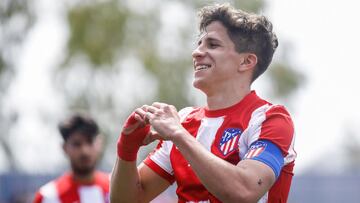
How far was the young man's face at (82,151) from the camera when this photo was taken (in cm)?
981

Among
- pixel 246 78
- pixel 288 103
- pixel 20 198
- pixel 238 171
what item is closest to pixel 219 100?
pixel 246 78

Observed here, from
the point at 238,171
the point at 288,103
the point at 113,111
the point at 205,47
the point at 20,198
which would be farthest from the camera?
the point at 288,103

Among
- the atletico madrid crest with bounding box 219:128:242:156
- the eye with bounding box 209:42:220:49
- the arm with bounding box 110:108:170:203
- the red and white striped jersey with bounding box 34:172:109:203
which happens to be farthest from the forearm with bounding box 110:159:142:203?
the red and white striped jersey with bounding box 34:172:109:203

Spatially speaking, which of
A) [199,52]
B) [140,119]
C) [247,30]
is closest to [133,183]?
[140,119]

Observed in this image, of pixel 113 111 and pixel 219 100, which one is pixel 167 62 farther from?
pixel 219 100

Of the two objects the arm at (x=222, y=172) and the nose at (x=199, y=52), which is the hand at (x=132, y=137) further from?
the nose at (x=199, y=52)

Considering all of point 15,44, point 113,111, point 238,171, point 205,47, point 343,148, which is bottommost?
point 343,148

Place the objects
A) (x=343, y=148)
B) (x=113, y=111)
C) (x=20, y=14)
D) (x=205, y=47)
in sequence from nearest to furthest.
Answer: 1. (x=205, y=47)
2. (x=20, y=14)
3. (x=113, y=111)
4. (x=343, y=148)

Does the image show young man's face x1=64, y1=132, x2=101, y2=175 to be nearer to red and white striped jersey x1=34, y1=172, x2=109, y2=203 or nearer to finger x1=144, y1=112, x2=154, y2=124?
red and white striped jersey x1=34, y1=172, x2=109, y2=203

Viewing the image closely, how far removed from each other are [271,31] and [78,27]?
2410cm

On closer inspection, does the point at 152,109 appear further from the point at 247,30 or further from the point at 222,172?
the point at 247,30

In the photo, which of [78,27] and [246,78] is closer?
[246,78]

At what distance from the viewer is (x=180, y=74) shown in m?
31.3

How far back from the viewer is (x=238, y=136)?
5734 mm
